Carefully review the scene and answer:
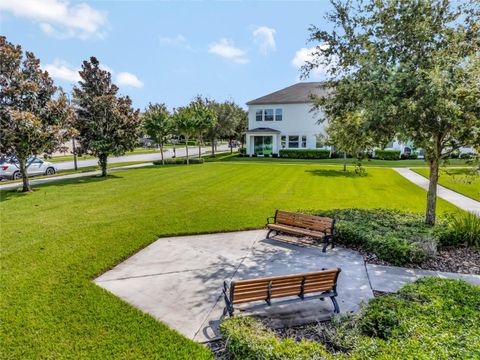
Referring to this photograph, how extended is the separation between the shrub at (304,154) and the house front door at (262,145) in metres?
1.98

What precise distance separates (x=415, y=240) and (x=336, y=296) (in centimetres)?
334

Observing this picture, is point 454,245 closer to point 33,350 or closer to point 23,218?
point 33,350

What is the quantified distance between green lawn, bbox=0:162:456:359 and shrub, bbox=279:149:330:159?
13.1 metres

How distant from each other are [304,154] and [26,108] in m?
27.8

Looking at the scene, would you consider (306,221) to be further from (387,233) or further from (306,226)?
(387,233)

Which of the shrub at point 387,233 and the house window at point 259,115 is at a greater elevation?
the house window at point 259,115

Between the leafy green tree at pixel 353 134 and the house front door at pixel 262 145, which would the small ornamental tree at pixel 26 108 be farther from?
the house front door at pixel 262 145

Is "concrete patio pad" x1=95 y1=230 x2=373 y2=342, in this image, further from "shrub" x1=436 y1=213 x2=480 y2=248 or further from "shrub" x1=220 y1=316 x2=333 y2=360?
"shrub" x1=436 y1=213 x2=480 y2=248

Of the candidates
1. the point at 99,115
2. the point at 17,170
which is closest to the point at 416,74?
the point at 99,115

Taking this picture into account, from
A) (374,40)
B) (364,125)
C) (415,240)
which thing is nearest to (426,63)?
(374,40)

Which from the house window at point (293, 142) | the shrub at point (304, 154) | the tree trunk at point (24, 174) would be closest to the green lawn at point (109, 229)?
the tree trunk at point (24, 174)

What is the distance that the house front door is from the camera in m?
38.8

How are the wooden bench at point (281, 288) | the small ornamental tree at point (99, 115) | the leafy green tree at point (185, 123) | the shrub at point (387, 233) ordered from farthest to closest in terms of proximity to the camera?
1. the leafy green tree at point (185, 123)
2. the small ornamental tree at point (99, 115)
3. the shrub at point (387, 233)
4. the wooden bench at point (281, 288)

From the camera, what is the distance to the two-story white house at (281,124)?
37.6 m
